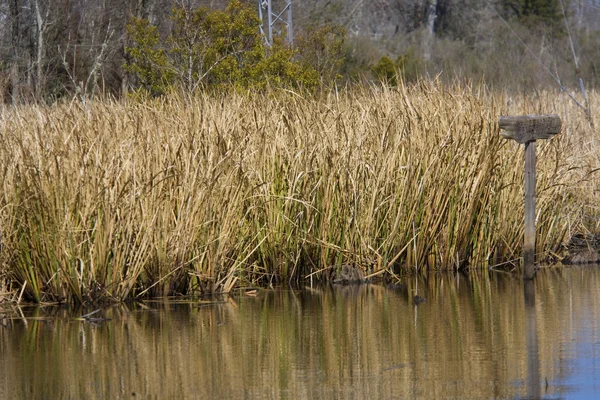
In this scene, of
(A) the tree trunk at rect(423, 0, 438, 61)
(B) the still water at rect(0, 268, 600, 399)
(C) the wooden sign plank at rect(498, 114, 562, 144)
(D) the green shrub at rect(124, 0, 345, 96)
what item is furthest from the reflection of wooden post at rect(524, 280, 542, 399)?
(A) the tree trunk at rect(423, 0, 438, 61)

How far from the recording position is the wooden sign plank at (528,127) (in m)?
8.27

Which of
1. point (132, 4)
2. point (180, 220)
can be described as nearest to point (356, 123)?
point (180, 220)

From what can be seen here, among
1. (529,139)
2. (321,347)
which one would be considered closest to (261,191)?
(529,139)

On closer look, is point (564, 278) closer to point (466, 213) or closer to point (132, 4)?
point (466, 213)

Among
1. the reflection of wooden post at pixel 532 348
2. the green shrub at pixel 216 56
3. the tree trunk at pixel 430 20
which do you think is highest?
the tree trunk at pixel 430 20

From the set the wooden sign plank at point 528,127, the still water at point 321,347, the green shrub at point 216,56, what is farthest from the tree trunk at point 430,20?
the still water at point 321,347

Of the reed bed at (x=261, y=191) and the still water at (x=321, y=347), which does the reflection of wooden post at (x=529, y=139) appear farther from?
the reed bed at (x=261, y=191)

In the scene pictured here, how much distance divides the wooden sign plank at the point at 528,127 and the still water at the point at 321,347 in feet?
3.89

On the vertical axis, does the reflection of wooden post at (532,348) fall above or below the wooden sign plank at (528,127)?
below

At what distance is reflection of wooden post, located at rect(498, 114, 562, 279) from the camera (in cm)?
829

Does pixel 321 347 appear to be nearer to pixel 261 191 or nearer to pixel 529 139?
pixel 261 191

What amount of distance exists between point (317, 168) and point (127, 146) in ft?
5.18

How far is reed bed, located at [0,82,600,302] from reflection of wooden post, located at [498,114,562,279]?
0.57 meters

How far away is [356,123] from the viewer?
8.84 metres
